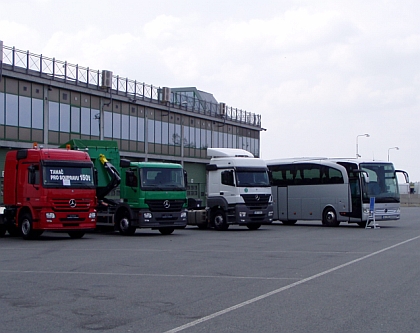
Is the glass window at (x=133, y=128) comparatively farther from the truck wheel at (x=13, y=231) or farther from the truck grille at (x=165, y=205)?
the truck grille at (x=165, y=205)

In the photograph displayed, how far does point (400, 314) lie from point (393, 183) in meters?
25.6

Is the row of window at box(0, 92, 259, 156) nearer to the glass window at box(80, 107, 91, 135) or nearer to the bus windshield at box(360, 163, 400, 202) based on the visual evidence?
the glass window at box(80, 107, 91, 135)

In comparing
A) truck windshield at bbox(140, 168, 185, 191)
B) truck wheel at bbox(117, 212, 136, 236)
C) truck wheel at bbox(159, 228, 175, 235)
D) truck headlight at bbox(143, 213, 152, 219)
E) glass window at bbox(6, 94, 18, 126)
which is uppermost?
glass window at bbox(6, 94, 18, 126)

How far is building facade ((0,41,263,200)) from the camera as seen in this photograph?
40281mm

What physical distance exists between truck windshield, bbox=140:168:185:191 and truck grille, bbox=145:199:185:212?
0.51 meters

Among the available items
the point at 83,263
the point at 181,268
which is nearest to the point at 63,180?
the point at 83,263

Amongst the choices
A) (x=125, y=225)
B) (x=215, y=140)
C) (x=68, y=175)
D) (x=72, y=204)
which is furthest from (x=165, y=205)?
(x=215, y=140)

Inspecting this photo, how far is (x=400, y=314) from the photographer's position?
9250 mm

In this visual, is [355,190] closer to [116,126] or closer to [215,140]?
[116,126]

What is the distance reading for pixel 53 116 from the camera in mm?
43469

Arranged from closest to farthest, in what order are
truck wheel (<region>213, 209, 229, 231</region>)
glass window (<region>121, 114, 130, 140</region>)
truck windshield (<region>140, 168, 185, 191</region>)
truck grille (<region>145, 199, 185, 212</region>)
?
1. truck grille (<region>145, 199, 185, 212</region>)
2. truck windshield (<region>140, 168, 185, 191</region>)
3. truck wheel (<region>213, 209, 229, 231</region>)
4. glass window (<region>121, 114, 130, 140</region>)

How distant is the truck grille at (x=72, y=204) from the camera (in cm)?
2361

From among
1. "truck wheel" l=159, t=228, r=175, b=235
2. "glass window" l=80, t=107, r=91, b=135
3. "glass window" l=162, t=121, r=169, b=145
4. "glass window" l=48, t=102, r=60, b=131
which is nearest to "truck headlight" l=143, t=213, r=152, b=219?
"truck wheel" l=159, t=228, r=175, b=235

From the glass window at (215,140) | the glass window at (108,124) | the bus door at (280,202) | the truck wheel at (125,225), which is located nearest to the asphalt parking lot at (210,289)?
the truck wheel at (125,225)
